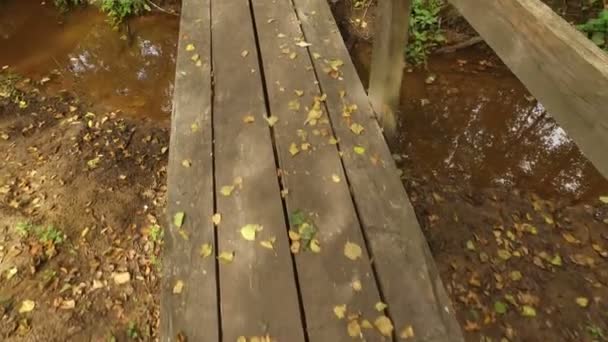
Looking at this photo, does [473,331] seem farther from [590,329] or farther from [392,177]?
[392,177]

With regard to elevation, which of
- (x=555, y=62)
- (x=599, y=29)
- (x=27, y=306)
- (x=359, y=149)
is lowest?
(x=27, y=306)

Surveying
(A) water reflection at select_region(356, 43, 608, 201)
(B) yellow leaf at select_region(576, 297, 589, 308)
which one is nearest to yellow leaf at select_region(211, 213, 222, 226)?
(A) water reflection at select_region(356, 43, 608, 201)

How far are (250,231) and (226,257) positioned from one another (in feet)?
0.53

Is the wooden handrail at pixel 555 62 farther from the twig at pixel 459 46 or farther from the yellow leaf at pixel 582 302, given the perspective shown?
the twig at pixel 459 46

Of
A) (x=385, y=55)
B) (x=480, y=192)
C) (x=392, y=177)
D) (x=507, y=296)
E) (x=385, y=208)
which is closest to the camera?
(x=385, y=208)

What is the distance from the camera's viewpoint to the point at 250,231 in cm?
190

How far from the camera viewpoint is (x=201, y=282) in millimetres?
1710

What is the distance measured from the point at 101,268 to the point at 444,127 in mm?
3380

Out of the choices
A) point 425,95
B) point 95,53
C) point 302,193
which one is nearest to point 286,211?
point 302,193

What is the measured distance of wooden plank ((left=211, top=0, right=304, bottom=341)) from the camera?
1.62m

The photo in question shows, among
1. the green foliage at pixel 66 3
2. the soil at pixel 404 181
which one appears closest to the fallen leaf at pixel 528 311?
the soil at pixel 404 181

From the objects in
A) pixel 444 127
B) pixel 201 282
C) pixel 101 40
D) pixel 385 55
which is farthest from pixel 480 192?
pixel 101 40

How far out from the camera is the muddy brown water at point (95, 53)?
4965 mm

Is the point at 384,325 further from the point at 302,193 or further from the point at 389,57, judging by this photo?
the point at 389,57
